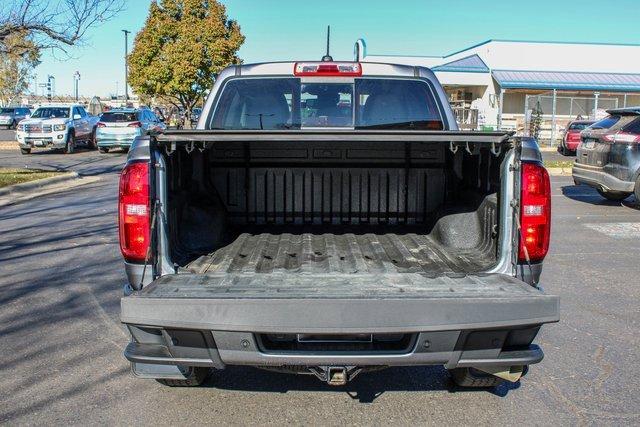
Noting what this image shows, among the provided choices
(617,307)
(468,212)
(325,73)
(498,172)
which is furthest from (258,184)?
(617,307)

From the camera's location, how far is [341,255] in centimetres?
451

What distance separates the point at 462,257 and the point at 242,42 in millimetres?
33221

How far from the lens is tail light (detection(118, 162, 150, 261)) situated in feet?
12.1

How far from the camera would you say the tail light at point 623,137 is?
12055 mm

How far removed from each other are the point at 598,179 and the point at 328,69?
9065mm

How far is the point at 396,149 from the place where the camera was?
17.0 ft

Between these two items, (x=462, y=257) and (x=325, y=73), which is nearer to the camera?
(x=462, y=257)

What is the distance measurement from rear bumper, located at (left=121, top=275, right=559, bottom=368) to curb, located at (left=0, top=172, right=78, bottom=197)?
11797 millimetres

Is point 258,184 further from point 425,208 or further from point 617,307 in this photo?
point 617,307

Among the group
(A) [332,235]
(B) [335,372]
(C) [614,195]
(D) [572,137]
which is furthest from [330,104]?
(D) [572,137]

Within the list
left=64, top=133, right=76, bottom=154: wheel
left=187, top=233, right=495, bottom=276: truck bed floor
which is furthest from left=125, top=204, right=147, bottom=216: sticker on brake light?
left=64, top=133, right=76, bottom=154: wheel

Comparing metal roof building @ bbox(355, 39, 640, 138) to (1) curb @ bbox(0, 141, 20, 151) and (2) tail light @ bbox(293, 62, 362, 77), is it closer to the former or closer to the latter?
(1) curb @ bbox(0, 141, 20, 151)

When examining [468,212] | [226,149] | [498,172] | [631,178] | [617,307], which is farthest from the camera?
[631,178]

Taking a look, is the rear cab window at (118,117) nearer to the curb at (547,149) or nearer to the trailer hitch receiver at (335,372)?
the curb at (547,149)
